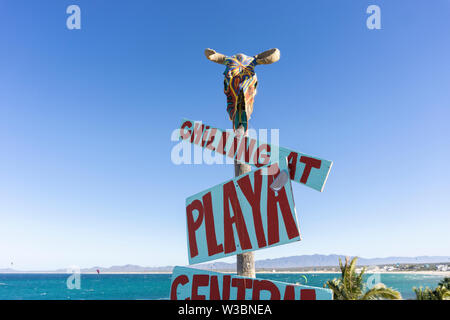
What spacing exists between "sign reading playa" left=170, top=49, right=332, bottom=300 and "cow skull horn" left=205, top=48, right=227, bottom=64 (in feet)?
5.33

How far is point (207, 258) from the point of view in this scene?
17.9 feet

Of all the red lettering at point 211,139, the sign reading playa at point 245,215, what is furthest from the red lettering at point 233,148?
the red lettering at point 211,139

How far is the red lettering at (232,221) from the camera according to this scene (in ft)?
16.9

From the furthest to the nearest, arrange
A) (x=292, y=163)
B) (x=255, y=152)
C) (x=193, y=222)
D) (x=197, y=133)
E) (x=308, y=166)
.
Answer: (x=197, y=133) → (x=193, y=222) → (x=255, y=152) → (x=292, y=163) → (x=308, y=166)

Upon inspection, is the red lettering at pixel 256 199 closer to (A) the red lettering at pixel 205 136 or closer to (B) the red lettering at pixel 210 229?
(B) the red lettering at pixel 210 229

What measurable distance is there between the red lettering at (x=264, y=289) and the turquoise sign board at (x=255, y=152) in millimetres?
1582

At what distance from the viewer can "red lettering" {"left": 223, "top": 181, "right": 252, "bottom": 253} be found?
5.14 meters

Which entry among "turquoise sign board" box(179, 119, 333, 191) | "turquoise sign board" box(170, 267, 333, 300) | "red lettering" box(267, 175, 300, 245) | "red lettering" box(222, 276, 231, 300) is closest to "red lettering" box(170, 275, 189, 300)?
"turquoise sign board" box(170, 267, 333, 300)

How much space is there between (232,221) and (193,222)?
84cm

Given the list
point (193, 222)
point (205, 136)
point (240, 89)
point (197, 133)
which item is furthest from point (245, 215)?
point (240, 89)

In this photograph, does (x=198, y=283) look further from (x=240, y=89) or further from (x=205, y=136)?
(x=240, y=89)

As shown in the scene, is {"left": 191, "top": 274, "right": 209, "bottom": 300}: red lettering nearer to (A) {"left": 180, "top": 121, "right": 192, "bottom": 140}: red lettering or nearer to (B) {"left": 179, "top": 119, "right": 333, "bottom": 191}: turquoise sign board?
(B) {"left": 179, "top": 119, "right": 333, "bottom": 191}: turquoise sign board

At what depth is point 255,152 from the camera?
221 inches
